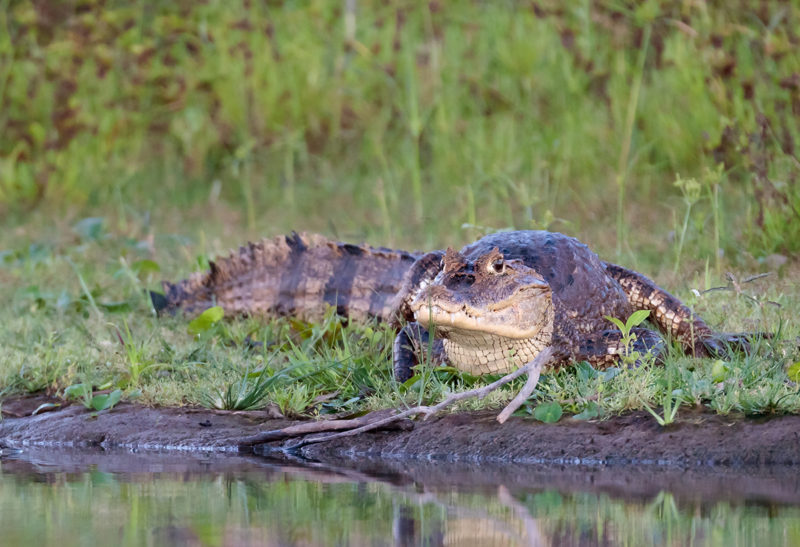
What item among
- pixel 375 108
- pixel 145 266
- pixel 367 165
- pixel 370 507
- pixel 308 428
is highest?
pixel 375 108

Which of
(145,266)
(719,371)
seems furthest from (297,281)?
(719,371)

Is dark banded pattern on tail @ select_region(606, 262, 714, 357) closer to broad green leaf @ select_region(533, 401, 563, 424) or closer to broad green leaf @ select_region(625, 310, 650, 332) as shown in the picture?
broad green leaf @ select_region(625, 310, 650, 332)

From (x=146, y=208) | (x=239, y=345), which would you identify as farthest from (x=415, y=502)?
(x=146, y=208)

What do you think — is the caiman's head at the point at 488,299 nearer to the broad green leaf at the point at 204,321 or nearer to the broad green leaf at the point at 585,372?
the broad green leaf at the point at 585,372

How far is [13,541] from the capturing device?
2.51m

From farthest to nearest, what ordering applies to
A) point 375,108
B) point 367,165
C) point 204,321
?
point 375,108 < point 367,165 < point 204,321

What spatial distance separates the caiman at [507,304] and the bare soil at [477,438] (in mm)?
313

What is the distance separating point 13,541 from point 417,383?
5.41 ft

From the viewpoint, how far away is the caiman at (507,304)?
3746 millimetres

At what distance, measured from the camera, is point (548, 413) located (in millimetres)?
3566

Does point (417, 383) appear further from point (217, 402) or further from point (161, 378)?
point (161, 378)

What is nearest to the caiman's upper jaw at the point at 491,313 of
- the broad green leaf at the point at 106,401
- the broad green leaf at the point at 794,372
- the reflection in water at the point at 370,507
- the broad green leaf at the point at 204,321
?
the reflection in water at the point at 370,507

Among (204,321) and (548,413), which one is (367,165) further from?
(548,413)

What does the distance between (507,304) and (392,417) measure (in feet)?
1.76
